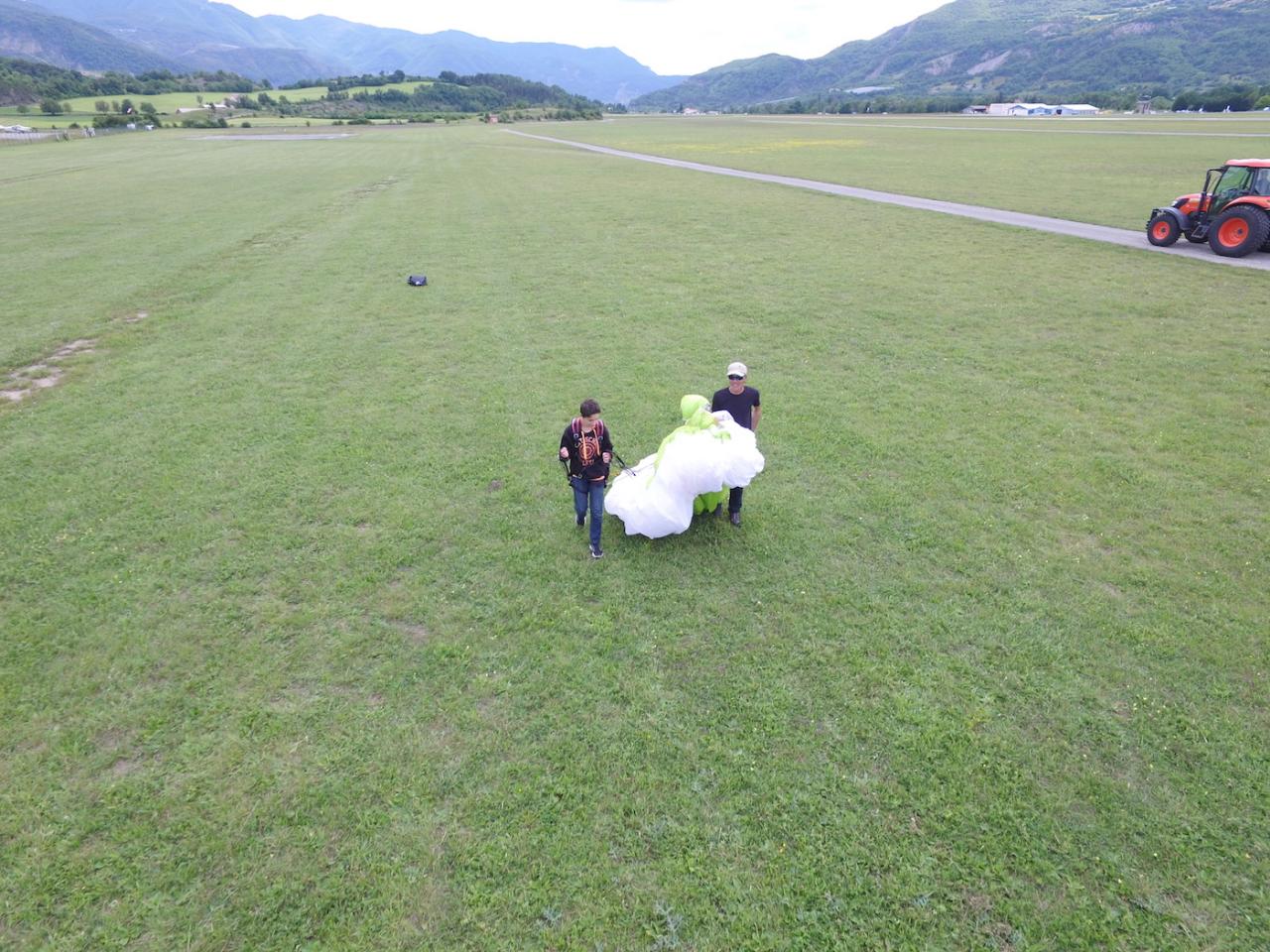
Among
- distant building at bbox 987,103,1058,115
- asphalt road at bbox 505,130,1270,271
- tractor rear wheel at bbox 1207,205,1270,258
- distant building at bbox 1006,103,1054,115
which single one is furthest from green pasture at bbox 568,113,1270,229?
distant building at bbox 987,103,1058,115

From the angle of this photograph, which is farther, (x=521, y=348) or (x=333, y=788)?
(x=521, y=348)

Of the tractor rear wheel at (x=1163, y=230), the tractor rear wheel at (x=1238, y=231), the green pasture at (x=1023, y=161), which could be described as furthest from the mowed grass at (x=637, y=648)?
the green pasture at (x=1023, y=161)

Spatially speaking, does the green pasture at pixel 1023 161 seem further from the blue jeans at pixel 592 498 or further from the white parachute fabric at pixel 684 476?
the blue jeans at pixel 592 498

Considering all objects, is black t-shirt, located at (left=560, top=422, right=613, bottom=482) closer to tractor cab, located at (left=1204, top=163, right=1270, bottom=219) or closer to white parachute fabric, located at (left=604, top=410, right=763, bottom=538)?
white parachute fabric, located at (left=604, top=410, right=763, bottom=538)

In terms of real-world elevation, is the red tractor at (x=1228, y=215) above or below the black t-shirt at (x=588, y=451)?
above

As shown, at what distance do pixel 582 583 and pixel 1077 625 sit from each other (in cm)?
505

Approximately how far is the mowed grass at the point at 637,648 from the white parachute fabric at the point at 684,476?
22.5 inches

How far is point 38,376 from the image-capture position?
40.8ft

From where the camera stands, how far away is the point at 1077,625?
6.51 meters

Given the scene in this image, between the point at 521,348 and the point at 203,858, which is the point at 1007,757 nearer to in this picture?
the point at 203,858

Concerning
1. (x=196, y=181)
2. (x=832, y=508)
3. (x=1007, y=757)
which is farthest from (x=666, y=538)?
(x=196, y=181)

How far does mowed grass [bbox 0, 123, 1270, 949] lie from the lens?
4449mm

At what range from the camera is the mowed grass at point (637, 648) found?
4.45 metres

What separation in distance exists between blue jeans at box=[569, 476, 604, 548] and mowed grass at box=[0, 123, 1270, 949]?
47 cm
